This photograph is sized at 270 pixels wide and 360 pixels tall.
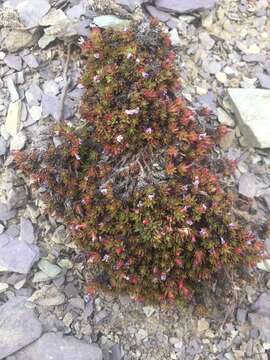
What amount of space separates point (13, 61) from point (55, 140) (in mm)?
1317

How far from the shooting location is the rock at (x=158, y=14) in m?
6.14

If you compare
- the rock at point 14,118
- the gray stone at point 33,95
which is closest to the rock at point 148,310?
the rock at point 14,118

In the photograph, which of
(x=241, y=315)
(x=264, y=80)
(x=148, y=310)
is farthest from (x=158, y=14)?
(x=241, y=315)

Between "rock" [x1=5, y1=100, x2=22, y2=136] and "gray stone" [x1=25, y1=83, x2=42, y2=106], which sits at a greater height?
"gray stone" [x1=25, y1=83, x2=42, y2=106]

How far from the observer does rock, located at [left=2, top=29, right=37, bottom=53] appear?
5.91m

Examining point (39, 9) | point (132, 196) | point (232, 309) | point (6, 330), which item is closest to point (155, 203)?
point (132, 196)

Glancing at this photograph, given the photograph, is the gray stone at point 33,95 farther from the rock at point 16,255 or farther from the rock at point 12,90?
the rock at point 16,255

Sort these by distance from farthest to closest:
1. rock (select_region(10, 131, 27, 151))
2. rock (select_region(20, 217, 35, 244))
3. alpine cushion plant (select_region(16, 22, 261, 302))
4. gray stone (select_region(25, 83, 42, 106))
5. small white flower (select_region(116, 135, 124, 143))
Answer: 1. gray stone (select_region(25, 83, 42, 106))
2. rock (select_region(10, 131, 27, 151))
3. rock (select_region(20, 217, 35, 244))
4. small white flower (select_region(116, 135, 124, 143))
5. alpine cushion plant (select_region(16, 22, 261, 302))

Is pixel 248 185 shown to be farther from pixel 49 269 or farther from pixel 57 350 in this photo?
pixel 57 350

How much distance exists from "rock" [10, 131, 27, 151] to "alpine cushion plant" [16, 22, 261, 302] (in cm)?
34

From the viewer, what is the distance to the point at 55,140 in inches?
202

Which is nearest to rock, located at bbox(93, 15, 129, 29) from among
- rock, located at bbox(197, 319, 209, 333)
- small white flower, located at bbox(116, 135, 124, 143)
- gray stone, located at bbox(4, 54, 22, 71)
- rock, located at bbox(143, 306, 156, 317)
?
gray stone, located at bbox(4, 54, 22, 71)

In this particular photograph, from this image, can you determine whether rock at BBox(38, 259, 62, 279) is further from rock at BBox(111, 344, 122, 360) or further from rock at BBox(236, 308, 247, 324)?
rock at BBox(236, 308, 247, 324)

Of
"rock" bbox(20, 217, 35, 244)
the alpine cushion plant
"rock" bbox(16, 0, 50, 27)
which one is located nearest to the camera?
the alpine cushion plant
